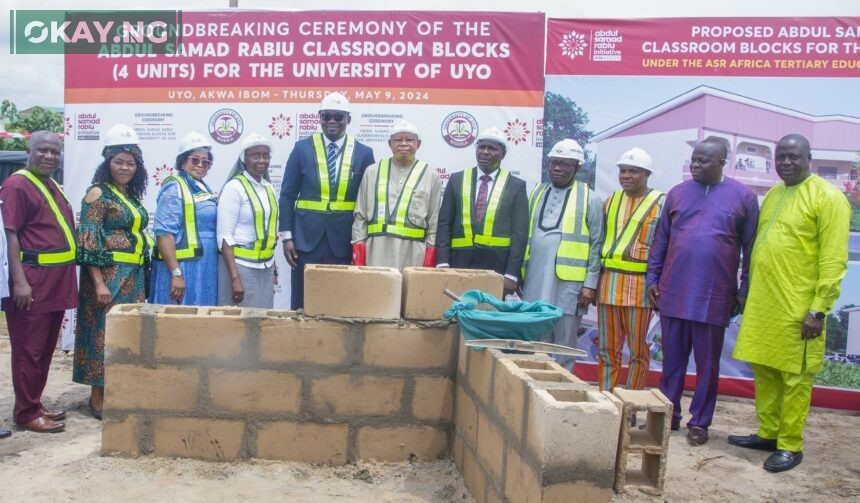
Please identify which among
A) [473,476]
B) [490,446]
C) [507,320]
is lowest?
[473,476]

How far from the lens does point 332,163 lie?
17.6 ft

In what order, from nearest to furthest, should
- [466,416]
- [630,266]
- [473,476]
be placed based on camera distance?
[473,476] → [466,416] → [630,266]

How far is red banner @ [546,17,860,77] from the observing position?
5691 millimetres

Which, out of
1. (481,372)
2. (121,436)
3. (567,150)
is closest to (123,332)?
(121,436)

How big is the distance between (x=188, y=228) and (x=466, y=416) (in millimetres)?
2345

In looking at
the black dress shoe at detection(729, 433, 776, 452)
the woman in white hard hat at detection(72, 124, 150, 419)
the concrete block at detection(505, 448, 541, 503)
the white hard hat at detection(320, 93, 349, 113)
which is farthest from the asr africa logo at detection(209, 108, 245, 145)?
the black dress shoe at detection(729, 433, 776, 452)

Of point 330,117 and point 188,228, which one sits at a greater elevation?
point 330,117

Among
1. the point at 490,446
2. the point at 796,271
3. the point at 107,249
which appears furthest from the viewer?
the point at 107,249

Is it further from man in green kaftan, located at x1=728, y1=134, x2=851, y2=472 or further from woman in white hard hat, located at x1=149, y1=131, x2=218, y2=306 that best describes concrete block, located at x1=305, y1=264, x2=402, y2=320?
man in green kaftan, located at x1=728, y1=134, x2=851, y2=472

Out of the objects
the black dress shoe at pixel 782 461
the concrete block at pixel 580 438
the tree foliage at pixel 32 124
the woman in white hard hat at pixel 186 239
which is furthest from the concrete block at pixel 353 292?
the tree foliage at pixel 32 124

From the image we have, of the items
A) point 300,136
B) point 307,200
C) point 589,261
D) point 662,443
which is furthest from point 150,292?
point 662,443

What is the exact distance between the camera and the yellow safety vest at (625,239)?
5023 mm

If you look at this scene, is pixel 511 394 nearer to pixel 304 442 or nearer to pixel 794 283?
pixel 304 442

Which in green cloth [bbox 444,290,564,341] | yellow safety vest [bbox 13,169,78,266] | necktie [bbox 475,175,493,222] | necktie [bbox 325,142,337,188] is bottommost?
green cloth [bbox 444,290,564,341]
